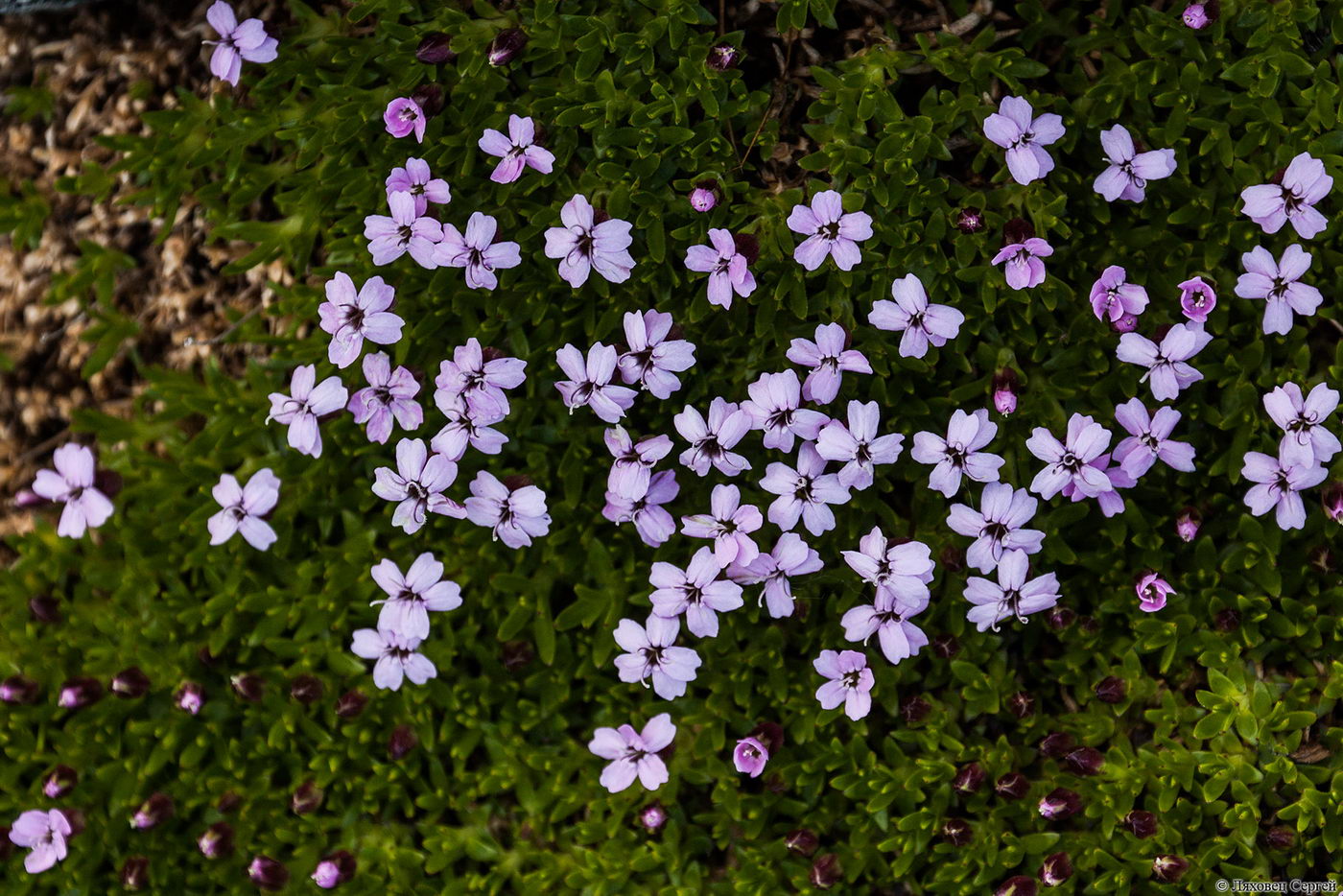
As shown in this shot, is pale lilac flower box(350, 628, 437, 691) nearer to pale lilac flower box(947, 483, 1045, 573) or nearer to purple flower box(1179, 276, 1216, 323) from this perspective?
pale lilac flower box(947, 483, 1045, 573)

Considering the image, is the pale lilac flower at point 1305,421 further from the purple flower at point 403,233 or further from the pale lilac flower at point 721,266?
the purple flower at point 403,233

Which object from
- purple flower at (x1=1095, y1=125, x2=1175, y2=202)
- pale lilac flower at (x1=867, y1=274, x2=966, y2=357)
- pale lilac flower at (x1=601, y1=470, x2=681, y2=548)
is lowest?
pale lilac flower at (x1=601, y1=470, x2=681, y2=548)

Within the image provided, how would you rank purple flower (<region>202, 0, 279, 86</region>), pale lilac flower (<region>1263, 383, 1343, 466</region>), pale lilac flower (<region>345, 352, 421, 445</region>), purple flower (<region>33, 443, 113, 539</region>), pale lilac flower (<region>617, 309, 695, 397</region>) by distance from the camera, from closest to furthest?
pale lilac flower (<region>1263, 383, 1343, 466</region>) → pale lilac flower (<region>617, 309, 695, 397</region>) → pale lilac flower (<region>345, 352, 421, 445</region>) → purple flower (<region>202, 0, 279, 86</region>) → purple flower (<region>33, 443, 113, 539</region>)

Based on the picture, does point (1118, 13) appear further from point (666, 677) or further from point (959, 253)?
point (666, 677)

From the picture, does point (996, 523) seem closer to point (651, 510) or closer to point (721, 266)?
point (651, 510)

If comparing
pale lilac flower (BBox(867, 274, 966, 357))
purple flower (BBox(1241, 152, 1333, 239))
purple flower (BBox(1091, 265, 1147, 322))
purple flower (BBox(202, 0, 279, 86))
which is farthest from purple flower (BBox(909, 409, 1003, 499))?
purple flower (BBox(202, 0, 279, 86))
